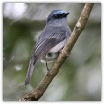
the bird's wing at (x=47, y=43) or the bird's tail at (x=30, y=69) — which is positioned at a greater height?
the bird's wing at (x=47, y=43)

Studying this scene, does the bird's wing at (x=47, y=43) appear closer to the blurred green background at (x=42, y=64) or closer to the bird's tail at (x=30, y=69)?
the bird's tail at (x=30, y=69)

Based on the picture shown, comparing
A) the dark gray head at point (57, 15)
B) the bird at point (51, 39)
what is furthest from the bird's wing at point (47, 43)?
the dark gray head at point (57, 15)

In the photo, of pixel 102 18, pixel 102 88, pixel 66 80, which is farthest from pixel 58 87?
pixel 102 18

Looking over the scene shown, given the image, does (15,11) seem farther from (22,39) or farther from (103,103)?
(103,103)

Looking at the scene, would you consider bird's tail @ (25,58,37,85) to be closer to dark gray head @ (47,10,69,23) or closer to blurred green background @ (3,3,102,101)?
blurred green background @ (3,3,102,101)

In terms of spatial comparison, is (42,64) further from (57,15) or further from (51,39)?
(57,15)

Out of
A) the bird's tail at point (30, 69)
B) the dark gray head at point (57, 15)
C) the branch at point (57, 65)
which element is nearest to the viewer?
the branch at point (57, 65)

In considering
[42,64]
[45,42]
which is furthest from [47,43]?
[42,64]

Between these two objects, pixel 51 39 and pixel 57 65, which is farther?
pixel 51 39
